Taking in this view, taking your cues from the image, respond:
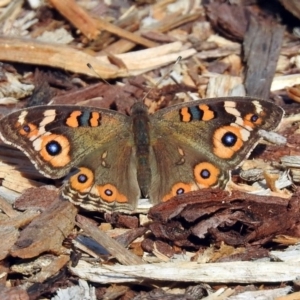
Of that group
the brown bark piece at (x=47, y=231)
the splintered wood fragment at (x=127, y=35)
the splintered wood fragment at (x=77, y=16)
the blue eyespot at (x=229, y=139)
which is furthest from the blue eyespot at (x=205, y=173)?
the splintered wood fragment at (x=77, y=16)

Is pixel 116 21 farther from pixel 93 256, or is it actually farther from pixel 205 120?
pixel 93 256

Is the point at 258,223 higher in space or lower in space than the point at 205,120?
lower

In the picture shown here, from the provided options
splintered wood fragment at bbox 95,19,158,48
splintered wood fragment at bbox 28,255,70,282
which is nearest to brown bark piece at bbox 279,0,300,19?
splintered wood fragment at bbox 95,19,158,48

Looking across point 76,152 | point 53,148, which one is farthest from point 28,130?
point 76,152

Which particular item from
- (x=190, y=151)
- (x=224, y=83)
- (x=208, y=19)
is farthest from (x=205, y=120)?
(x=208, y=19)

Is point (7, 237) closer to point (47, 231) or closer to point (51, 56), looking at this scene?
point (47, 231)

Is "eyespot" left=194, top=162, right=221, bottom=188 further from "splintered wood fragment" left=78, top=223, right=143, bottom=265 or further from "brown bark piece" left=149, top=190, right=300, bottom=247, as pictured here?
"splintered wood fragment" left=78, top=223, right=143, bottom=265
